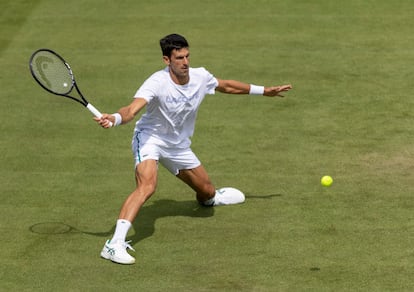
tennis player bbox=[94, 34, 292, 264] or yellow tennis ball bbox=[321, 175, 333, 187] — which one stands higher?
tennis player bbox=[94, 34, 292, 264]

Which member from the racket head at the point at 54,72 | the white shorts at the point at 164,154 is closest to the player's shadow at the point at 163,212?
the white shorts at the point at 164,154

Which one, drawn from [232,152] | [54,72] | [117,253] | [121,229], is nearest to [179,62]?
[54,72]

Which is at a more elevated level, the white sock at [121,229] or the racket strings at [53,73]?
the racket strings at [53,73]

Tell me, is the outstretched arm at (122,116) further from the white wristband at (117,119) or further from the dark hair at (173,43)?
the dark hair at (173,43)

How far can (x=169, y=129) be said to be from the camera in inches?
532

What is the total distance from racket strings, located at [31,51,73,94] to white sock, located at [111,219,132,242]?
1889 mm

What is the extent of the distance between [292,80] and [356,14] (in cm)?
385

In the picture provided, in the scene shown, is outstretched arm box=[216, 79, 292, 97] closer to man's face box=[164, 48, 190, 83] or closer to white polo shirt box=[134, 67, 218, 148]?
white polo shirt box=[134, 67, 218, 148]

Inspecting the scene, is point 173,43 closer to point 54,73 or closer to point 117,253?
point 54,73

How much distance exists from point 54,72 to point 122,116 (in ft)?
4.71

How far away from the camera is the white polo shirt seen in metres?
13.2

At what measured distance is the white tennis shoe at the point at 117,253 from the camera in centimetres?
1231

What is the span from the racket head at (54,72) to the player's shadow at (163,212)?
2.06 m

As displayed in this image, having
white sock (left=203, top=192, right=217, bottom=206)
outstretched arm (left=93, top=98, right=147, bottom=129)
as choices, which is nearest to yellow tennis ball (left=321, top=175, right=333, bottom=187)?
white sock (left=203, top=192, right=217, bottom=206)
